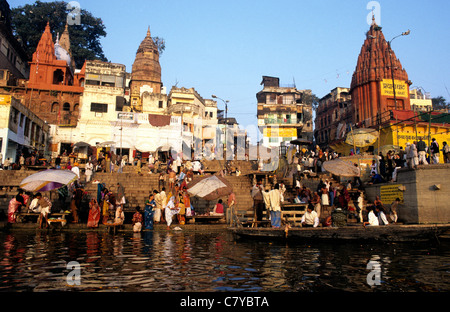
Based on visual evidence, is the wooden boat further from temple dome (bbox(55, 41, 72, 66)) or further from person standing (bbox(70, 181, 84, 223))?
temple dome (bbox(55, 41, 72, 66))

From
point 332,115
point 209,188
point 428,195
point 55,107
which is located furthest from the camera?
point 332,115

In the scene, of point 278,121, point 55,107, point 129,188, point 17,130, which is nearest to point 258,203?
point 129,188

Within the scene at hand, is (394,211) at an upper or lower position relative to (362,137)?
lower

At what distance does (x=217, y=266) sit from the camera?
7.00 m

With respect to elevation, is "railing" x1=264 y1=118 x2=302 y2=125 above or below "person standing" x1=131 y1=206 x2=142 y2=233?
above

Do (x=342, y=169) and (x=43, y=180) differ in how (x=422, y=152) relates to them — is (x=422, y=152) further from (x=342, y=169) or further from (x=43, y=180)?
(x=43, y=180)

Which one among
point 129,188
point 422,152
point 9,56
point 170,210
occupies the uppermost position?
point 9,56

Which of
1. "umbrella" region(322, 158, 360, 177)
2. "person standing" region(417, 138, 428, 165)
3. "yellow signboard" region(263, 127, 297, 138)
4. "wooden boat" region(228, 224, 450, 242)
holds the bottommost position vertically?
"wooden boat" region(228, 224, 450, 242)

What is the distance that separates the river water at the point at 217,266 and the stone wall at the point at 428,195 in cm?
350

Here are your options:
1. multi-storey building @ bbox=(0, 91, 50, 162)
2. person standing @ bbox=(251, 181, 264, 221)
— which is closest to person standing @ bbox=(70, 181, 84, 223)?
person standing @ bbox=(251, 181, 264, 221)

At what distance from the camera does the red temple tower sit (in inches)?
1366

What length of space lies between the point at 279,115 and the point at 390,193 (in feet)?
112

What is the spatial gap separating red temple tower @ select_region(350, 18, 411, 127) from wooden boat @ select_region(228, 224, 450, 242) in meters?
25.1

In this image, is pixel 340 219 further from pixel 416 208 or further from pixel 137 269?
pixel 137 269
